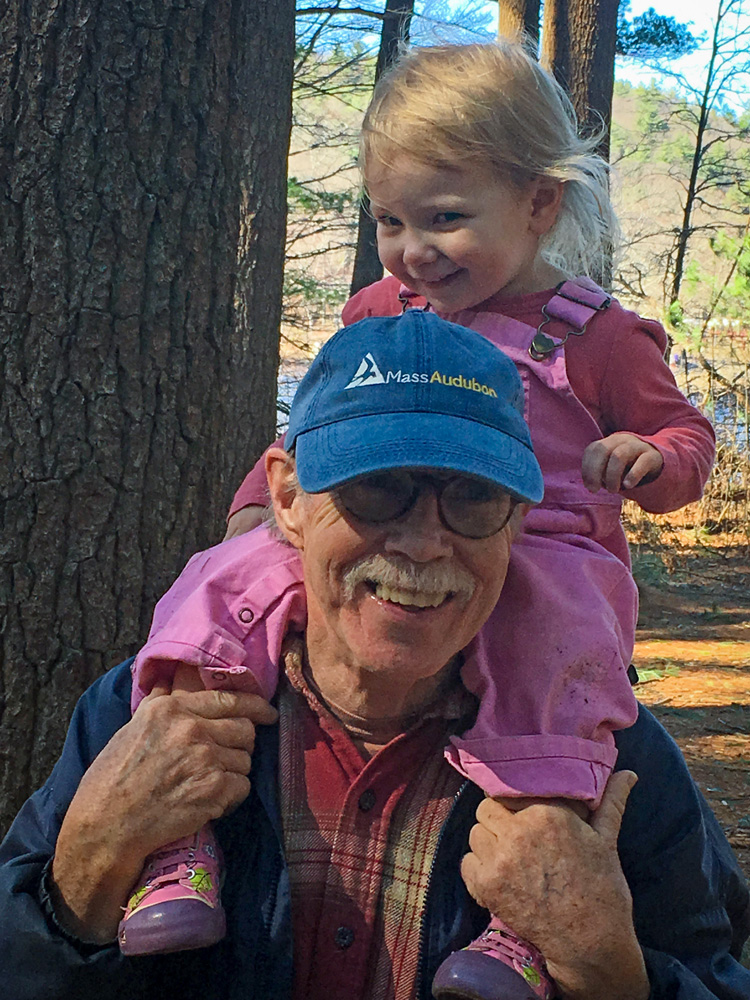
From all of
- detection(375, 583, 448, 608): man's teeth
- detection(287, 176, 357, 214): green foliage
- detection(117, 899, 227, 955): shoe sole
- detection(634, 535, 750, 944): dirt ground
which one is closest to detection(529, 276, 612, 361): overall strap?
detection(375, 583, 448, 608): man's teeth

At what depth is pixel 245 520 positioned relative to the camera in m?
2.42

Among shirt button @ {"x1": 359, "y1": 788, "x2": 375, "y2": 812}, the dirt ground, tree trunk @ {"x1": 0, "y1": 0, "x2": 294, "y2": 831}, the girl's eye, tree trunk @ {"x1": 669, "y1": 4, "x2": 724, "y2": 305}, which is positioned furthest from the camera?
tree trunk @ {"x1": 669, "y1": 4, "x2": 724, "y2": 305}

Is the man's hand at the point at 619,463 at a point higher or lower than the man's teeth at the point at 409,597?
higher

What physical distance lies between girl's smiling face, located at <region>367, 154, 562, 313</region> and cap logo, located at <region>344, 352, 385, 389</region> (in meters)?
0.63

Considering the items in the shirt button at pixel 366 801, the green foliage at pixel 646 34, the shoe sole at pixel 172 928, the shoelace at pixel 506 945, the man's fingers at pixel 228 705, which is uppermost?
the green foliage at pixel 646 34

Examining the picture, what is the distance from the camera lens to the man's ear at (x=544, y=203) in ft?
7.88

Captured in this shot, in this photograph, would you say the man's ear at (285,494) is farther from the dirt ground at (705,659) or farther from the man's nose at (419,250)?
the dirt ground at (705,659)

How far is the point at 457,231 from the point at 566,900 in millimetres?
1404

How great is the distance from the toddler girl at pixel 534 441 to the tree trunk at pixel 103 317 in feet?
1.43

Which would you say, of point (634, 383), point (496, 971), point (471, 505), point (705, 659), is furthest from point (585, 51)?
point (496, 971)

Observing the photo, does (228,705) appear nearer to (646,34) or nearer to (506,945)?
(506,945)

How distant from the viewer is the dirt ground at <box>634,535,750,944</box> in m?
5.56

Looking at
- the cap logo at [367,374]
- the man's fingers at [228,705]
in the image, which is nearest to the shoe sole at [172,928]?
the man's fingers at [228,705]

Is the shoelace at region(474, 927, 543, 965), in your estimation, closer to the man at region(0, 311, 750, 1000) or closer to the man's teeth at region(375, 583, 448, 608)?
the man at region(0, 311, 750, 1000)
